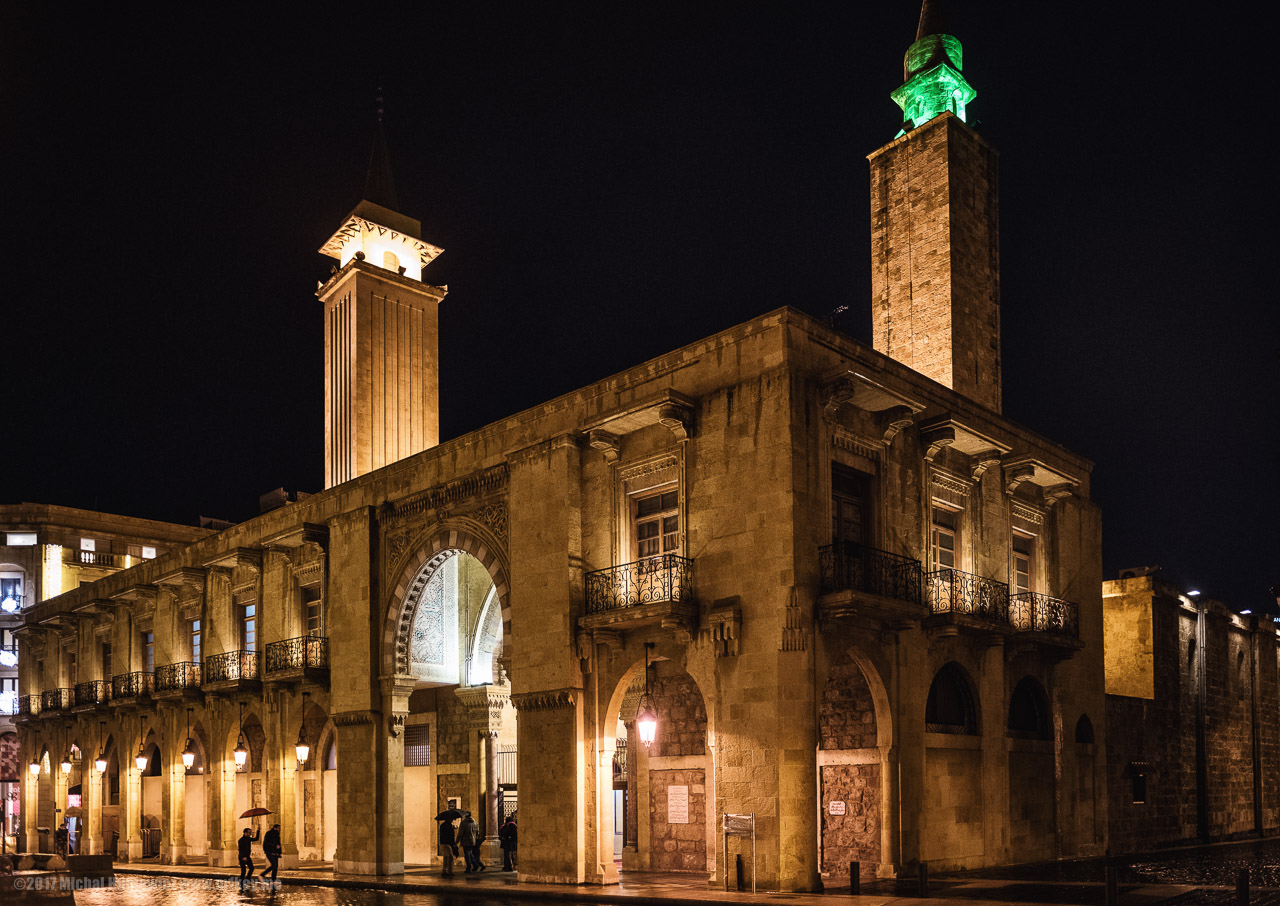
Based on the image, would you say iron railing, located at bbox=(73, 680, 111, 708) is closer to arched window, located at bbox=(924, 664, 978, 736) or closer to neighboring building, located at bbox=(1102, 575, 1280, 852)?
arched window, located at bbox=(924, 664, 978, 736)

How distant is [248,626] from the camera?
97.4 ft

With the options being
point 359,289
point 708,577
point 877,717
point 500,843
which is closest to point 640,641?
point 708,577

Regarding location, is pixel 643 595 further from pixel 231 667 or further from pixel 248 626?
pixel 248 626

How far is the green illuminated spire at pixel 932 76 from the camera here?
84.0 ft

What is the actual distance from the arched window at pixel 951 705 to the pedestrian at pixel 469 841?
27.8ft

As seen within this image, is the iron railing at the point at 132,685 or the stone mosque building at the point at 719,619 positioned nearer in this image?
the stone mosque building at the point at 719,619


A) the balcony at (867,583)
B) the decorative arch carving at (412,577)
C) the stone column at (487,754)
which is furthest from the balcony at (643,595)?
the stone column at (487,754)

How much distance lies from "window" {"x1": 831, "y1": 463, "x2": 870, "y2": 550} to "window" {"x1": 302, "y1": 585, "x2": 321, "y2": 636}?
1323 cm

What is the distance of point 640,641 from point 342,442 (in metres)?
16.2

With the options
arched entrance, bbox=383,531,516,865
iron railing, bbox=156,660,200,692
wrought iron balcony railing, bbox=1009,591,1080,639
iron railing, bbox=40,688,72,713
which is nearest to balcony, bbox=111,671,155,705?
iron railing, bbox=156,660,200,692

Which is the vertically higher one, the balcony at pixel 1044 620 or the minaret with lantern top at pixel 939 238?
the minaret with lantern top at pixel 939 238

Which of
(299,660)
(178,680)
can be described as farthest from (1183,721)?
(178,680)

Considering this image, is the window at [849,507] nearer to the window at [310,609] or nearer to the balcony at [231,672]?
the window at [310,609]

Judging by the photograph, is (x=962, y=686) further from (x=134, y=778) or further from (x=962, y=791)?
(x=134, y=778)
